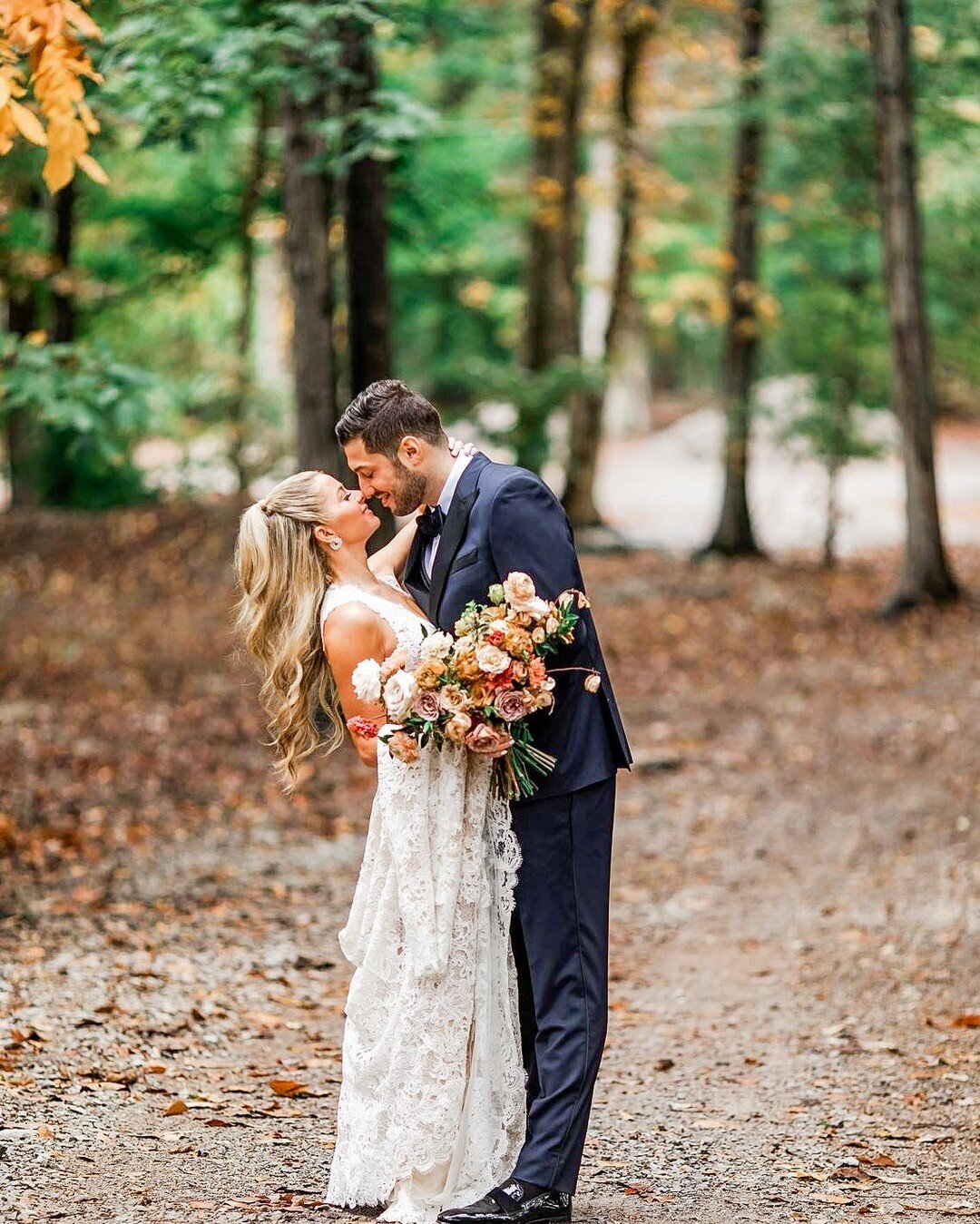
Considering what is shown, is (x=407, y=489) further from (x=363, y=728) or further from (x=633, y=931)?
(x=633, y=931)

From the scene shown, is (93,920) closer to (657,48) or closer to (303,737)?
(303,737)

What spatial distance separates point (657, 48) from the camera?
21.7 metres

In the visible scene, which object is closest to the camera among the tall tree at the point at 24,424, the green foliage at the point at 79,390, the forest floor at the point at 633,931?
the forest floor at the point at 633,931

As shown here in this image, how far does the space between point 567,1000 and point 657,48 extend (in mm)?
19915

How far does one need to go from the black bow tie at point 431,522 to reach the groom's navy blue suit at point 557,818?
0.14 m

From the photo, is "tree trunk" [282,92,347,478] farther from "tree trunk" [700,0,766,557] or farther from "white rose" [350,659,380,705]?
"tree trunk" [700,0,766,557]

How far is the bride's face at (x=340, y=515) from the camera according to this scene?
4355mm

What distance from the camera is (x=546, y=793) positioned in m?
4.13

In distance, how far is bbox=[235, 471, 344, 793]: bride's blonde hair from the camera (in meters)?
4.35

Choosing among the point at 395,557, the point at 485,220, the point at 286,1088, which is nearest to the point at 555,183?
the point at 485,220

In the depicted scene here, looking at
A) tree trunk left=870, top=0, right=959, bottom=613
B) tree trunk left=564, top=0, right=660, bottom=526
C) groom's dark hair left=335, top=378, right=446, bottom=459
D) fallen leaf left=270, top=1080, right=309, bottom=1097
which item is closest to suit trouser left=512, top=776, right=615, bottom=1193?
groom's dark hair left=335, top=378, right=446, bottom=459

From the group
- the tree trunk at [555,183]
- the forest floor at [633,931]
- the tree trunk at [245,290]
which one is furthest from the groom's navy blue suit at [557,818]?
the tree trunk at [555,183]

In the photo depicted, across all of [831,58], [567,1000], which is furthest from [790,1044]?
[831,58]

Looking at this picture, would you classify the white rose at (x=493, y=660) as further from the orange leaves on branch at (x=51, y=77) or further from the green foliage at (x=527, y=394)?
the green foliage at (x=527, y=394)
